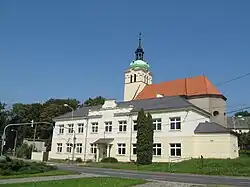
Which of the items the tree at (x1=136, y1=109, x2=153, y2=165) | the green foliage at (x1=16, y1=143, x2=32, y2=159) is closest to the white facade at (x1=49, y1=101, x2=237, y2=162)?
the tree at (x1=136, y1=109, x2=153, y2=165)

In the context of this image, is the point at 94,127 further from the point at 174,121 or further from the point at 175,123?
the point at 175,123

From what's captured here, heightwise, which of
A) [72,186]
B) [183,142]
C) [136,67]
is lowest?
[72,186]

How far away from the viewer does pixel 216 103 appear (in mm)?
51875

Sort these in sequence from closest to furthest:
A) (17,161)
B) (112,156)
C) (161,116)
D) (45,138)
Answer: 1. (17,161)
2. (161,116)
3. (112,156)
4. (45,138)

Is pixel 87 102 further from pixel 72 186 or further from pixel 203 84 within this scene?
pixel 72 186

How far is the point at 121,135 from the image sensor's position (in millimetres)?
46594

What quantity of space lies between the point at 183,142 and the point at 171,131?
2404mm

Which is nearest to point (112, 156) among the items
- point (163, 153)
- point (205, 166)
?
point (163, 153)

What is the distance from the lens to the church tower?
72.2m

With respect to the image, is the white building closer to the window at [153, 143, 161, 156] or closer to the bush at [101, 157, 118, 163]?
the window at [153, 143, 161, 156]

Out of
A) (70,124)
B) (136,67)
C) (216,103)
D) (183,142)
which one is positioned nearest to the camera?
(183,142)

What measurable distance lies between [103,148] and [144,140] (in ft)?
37.2

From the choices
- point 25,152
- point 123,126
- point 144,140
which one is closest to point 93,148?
point 123,126

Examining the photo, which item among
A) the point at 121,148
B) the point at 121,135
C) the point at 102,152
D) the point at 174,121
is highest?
the point at 174,121
